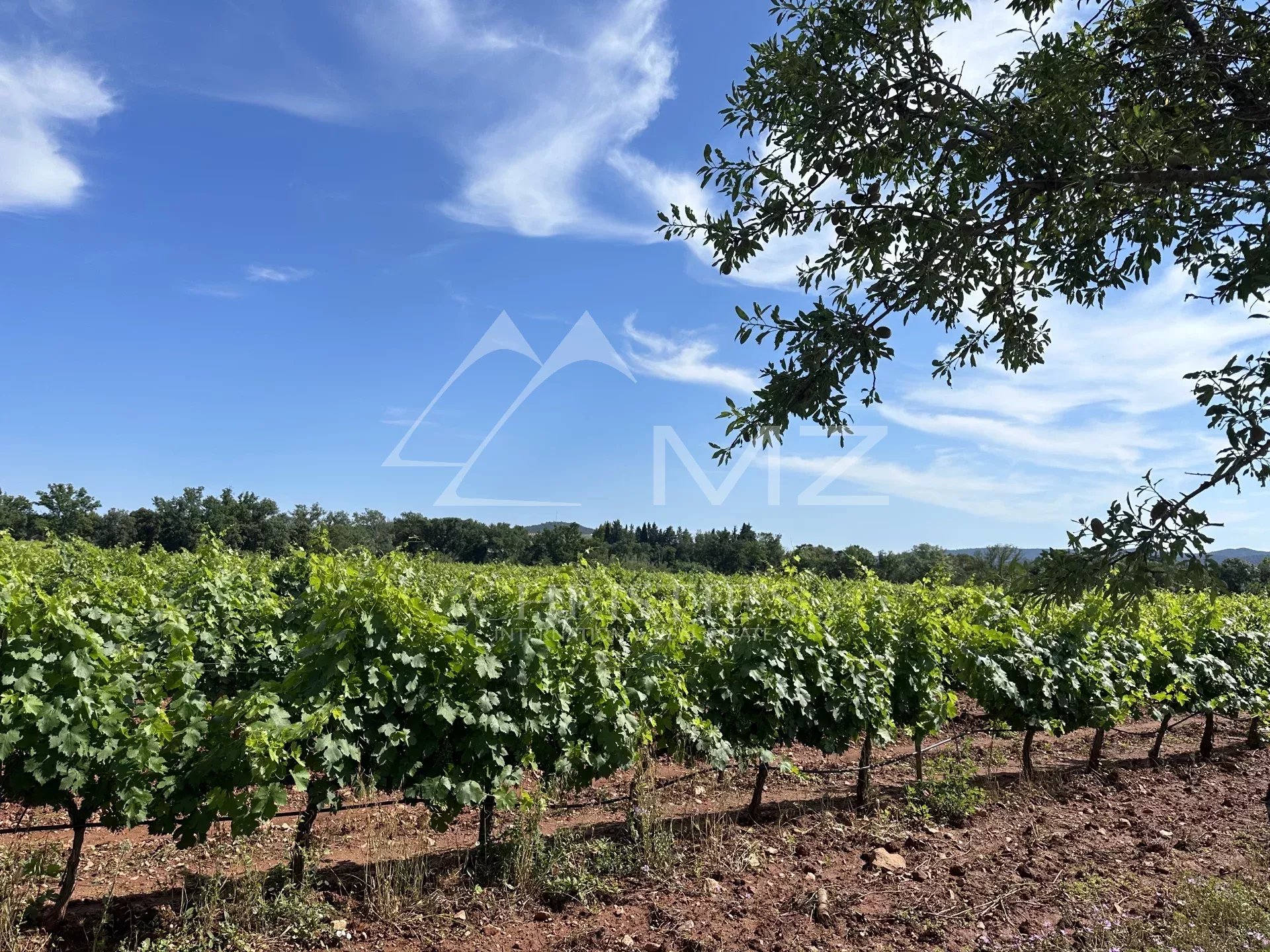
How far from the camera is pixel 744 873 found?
14.5ft

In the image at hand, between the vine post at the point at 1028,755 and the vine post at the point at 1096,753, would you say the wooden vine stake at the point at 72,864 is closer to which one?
the vine post at the point at 1028,755

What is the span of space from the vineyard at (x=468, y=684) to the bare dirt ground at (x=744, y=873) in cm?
36

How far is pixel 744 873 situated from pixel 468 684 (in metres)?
2.00

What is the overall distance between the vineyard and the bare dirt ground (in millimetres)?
364

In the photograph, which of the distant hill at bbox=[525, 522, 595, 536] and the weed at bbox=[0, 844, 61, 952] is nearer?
the weed at bbox=[0, 844, 61, 952]

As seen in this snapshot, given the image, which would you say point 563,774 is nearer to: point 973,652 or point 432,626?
point 432,626

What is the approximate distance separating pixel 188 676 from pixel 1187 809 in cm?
793

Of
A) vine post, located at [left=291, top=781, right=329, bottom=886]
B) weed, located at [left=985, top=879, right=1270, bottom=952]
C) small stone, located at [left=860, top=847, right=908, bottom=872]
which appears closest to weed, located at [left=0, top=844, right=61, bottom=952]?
vine post, located at [left=291, top=781, right=329, bottom=886]

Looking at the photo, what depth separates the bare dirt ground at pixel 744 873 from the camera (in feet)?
12.0

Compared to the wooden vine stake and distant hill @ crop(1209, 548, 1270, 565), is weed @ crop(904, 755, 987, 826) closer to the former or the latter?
distant hill @ crop(1209, 548, 1270, 565)

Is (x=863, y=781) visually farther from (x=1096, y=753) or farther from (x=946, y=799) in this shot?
(x=1096, y=753)

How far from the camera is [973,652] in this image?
7023 mm

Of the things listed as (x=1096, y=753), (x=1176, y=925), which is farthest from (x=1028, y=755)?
→ (x=1176, y=925)

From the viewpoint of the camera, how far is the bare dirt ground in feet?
12.0
